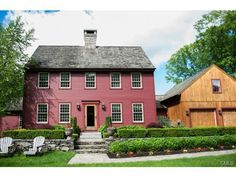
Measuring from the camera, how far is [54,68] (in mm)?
17406

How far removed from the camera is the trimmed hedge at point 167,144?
10492mm

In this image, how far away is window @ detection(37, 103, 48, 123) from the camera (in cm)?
1689

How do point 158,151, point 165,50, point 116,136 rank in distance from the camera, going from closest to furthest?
point 158,151
point 116,136
point 165,50

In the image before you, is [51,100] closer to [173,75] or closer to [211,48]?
[211,48]

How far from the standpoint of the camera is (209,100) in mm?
17297

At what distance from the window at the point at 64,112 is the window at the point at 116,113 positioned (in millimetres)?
2690

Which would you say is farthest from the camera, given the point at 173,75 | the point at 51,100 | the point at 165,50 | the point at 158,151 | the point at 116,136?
the point at 173,75

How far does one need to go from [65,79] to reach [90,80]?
61.2 inches

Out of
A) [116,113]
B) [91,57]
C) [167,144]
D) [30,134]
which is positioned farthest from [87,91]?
[167,144]

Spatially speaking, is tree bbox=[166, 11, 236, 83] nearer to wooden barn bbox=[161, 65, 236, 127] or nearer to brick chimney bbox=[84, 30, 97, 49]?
wooden barn bbox=[161, 65, 236, 127]

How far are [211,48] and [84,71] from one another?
10.4 m

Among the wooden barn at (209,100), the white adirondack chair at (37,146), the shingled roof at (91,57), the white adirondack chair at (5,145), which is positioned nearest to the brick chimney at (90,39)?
the shingled roof at (91,57)

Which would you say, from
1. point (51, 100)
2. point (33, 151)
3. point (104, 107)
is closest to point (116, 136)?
point (33, 151)

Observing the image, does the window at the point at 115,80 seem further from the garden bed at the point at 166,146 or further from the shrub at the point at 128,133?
the garden bed at the point at 166,146
